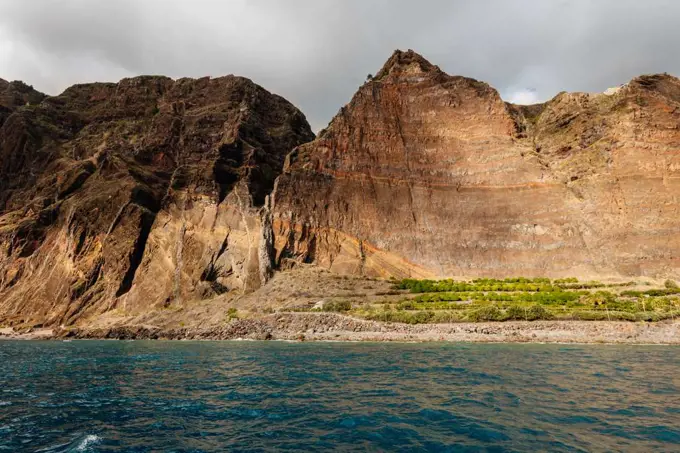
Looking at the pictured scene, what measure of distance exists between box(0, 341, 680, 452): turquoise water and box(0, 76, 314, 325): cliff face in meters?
52.3

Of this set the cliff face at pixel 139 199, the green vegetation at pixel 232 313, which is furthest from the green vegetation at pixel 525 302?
the cliff face at pixel 139 199

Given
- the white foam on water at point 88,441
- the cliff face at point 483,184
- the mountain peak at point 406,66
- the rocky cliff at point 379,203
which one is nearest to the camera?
the white foam on water at point 88,441

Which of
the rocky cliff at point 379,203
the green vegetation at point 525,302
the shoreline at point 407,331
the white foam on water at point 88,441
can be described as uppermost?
the rocky cliff at point 379,203

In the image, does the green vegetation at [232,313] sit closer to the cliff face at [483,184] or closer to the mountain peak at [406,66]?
the cliff face at [483,184]

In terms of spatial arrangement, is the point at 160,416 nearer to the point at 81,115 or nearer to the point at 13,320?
the point at 13,320

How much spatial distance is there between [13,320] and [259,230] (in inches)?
2000

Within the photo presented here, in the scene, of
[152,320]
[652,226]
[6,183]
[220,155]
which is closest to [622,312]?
[652,226]

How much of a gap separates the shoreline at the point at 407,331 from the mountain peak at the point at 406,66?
208 feet

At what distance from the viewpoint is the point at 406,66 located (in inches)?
3789

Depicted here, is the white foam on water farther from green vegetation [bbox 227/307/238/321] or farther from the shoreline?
green vegetation [bbox 227/307/238/321]

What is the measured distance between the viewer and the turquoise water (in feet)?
38.0

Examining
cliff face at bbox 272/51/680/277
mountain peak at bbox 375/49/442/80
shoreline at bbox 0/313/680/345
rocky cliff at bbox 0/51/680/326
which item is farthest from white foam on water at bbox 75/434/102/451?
mountain peak at bbox 375/49/442/80

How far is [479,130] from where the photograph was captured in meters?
→ 84.3

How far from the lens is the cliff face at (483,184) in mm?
68375
